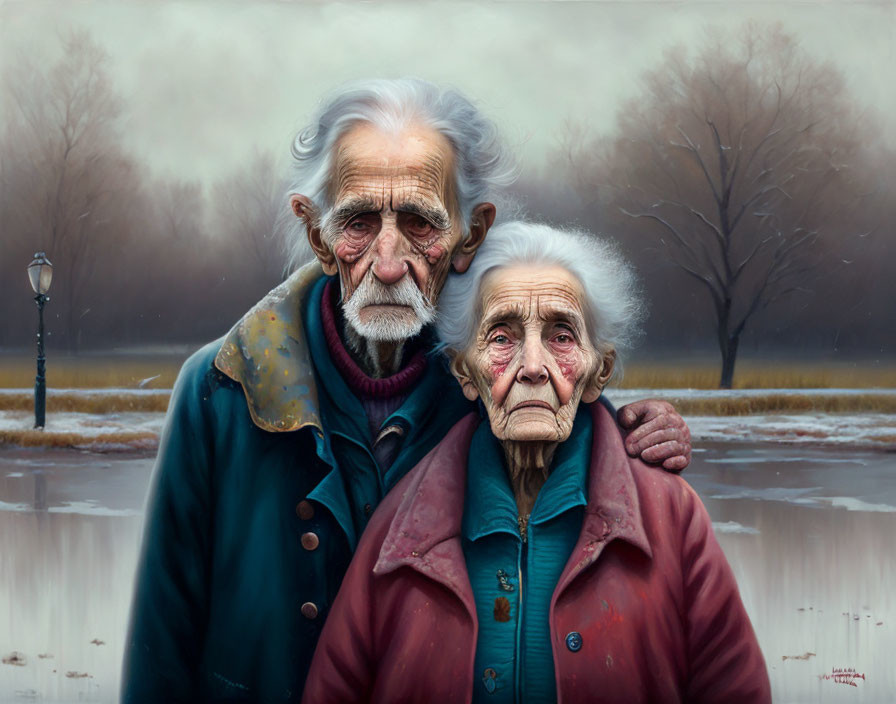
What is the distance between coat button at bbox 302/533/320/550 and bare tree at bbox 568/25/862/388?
5.48 feet

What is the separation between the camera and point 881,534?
358 centimetres

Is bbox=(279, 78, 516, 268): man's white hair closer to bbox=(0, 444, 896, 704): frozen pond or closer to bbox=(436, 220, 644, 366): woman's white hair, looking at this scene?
bbox=(436, 220, 644, 366): woman's white hair

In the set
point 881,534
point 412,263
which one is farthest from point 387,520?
point 881,534

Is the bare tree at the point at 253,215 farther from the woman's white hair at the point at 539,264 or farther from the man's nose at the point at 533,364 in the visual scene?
the man's nose at the point at 533,364

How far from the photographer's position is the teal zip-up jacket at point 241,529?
9.08ft

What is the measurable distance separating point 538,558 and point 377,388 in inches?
27.8

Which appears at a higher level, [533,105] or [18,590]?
[533,105]

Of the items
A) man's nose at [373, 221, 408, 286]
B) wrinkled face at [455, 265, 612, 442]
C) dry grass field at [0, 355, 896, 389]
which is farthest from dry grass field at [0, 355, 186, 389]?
wrinkled face at [455, 265, 612, 442]

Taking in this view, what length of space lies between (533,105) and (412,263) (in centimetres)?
119

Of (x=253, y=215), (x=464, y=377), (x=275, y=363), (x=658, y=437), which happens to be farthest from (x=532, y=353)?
(x=253, y=215)

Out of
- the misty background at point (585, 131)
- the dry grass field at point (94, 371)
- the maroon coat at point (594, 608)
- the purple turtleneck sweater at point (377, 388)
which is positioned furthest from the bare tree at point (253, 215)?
the maroon coat at point (594, 608)

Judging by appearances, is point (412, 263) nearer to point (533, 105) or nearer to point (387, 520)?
point (387, 520)

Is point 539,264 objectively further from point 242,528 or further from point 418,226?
point 242,528

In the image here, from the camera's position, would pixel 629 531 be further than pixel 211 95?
No
